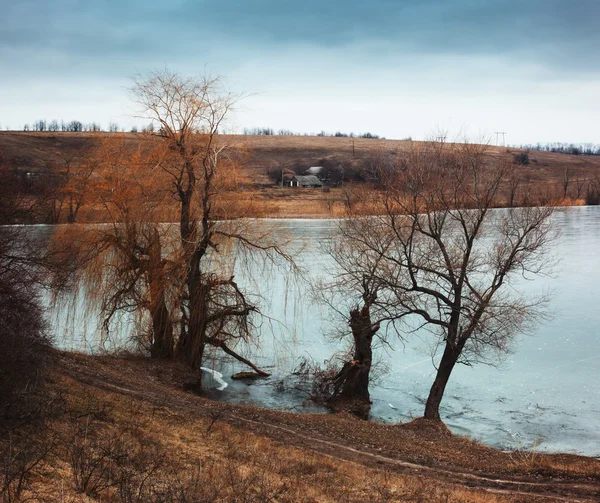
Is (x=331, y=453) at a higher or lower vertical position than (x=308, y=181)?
lower

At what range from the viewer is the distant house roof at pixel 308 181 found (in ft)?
278

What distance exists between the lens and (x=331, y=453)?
11.4 m

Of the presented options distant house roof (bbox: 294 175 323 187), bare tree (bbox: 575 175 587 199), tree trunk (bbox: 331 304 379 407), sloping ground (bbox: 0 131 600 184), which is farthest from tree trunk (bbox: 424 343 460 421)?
distant house roof (bbox: 294 175 323 187)

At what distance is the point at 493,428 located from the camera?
50.7 ft

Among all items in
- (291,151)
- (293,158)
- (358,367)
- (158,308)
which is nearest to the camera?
(358,367)

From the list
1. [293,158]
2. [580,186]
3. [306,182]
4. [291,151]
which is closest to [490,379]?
[580,186]

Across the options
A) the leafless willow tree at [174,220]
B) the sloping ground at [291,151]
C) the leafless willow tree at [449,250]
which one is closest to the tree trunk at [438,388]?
the leafless willow tree at [449,250]

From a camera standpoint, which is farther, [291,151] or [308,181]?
[291,151]

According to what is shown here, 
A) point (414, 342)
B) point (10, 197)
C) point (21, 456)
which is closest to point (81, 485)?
point (21, 456)

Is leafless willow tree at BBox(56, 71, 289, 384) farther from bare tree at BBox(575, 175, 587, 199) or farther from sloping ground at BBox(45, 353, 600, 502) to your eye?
bare tree at BBox(575, 175, 587, 199)

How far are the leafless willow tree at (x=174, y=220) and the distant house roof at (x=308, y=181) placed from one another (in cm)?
6697

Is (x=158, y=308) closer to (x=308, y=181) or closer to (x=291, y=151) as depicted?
(x=308, y=181)

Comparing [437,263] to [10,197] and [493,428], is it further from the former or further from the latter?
[10,197]

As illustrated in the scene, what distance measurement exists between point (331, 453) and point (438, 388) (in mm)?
5050
